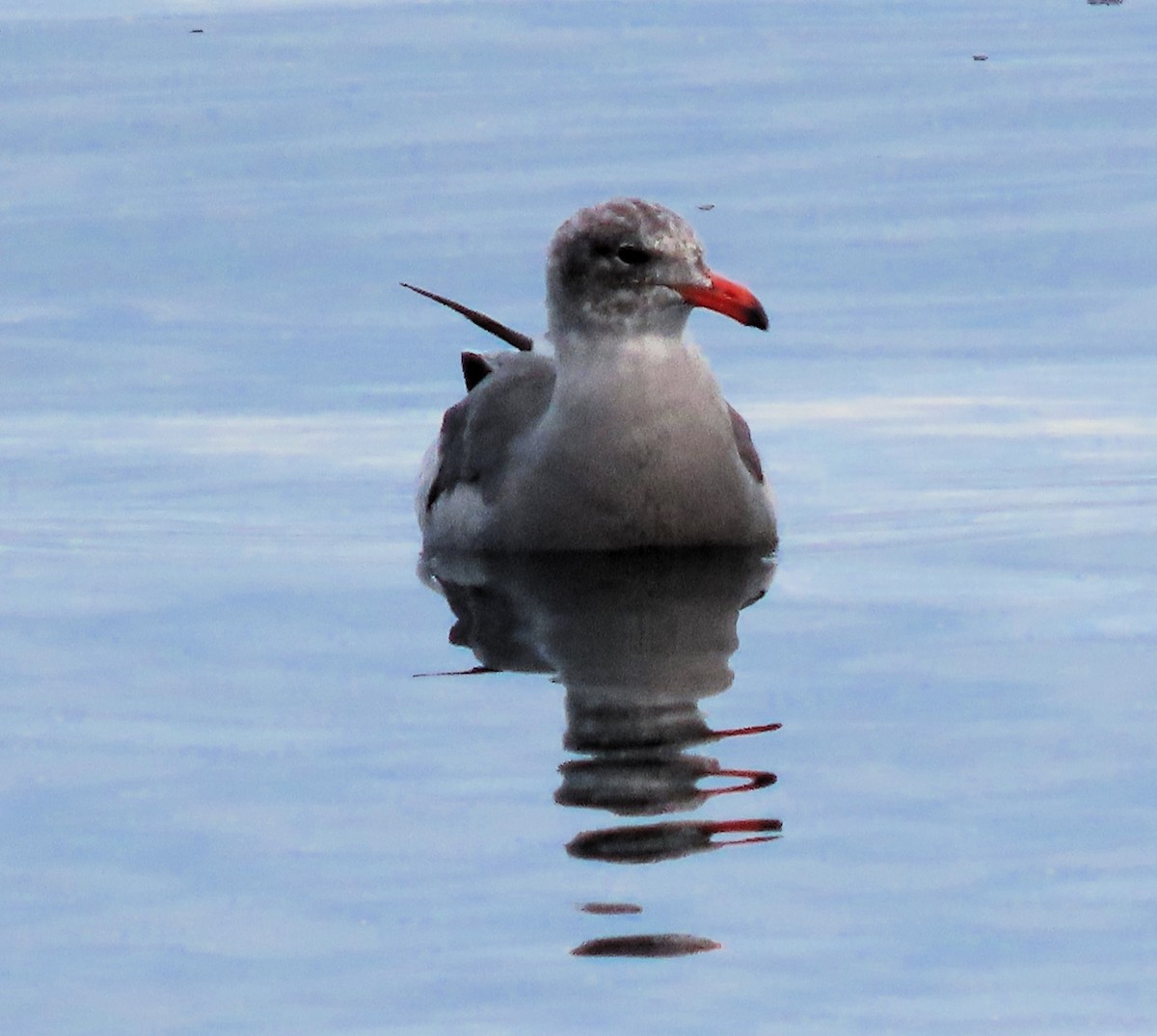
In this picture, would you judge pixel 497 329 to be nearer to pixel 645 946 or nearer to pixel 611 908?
pixel 611 908

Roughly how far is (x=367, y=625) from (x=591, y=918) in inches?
131

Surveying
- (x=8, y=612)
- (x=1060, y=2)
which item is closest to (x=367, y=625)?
(x=8, y=612)

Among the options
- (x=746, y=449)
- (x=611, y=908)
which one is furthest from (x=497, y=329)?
(x=611, y=908)

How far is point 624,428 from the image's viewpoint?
11289 millimetres

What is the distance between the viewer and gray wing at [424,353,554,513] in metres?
11.7

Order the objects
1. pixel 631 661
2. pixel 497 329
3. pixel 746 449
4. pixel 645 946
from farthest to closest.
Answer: pixel 497 329 → pixel 746 449 → pixel 631 661 → pixel 645 946

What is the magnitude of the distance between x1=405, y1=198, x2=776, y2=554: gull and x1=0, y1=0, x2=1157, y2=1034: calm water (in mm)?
248

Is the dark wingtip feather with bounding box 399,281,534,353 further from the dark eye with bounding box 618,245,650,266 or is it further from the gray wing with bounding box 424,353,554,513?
the dark eye with bounding box 618,245,650,266

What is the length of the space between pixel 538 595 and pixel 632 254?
1.37 m

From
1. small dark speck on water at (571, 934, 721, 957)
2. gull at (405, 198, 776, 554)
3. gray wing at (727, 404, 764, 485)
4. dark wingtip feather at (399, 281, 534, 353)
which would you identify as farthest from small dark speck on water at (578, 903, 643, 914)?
dark wingtip feather at (399, 281, 534, 353)

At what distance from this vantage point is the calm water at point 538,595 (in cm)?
692

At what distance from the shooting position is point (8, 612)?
34.7ft

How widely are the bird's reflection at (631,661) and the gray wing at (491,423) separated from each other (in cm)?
36

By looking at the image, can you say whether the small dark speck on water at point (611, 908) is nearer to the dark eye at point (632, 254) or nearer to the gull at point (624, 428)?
the gull at point (624, 428)
